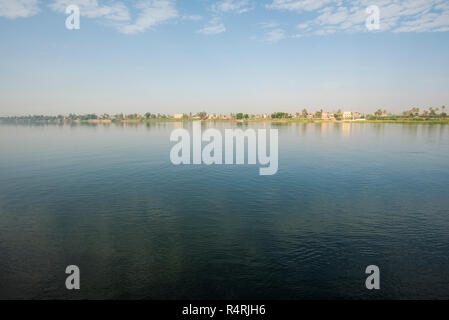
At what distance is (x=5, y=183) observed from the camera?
40719mm

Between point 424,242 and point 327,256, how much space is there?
9798 mm

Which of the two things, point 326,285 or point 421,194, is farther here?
point 421,194

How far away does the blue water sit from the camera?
17.2m

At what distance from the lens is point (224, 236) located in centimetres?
2359

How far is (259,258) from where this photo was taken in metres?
20.2

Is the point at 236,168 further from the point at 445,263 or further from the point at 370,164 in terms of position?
the point at 445,263

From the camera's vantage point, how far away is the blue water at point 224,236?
56.3 feet

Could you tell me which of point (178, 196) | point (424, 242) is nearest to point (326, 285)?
point (424, 242)

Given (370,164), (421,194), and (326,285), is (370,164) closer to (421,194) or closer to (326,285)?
(421,194)

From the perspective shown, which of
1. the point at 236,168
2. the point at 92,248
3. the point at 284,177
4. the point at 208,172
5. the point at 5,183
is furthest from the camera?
the point at 236,168

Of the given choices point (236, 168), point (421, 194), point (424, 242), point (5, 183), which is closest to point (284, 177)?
point (236, 168)

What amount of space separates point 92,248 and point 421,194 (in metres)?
42.5
